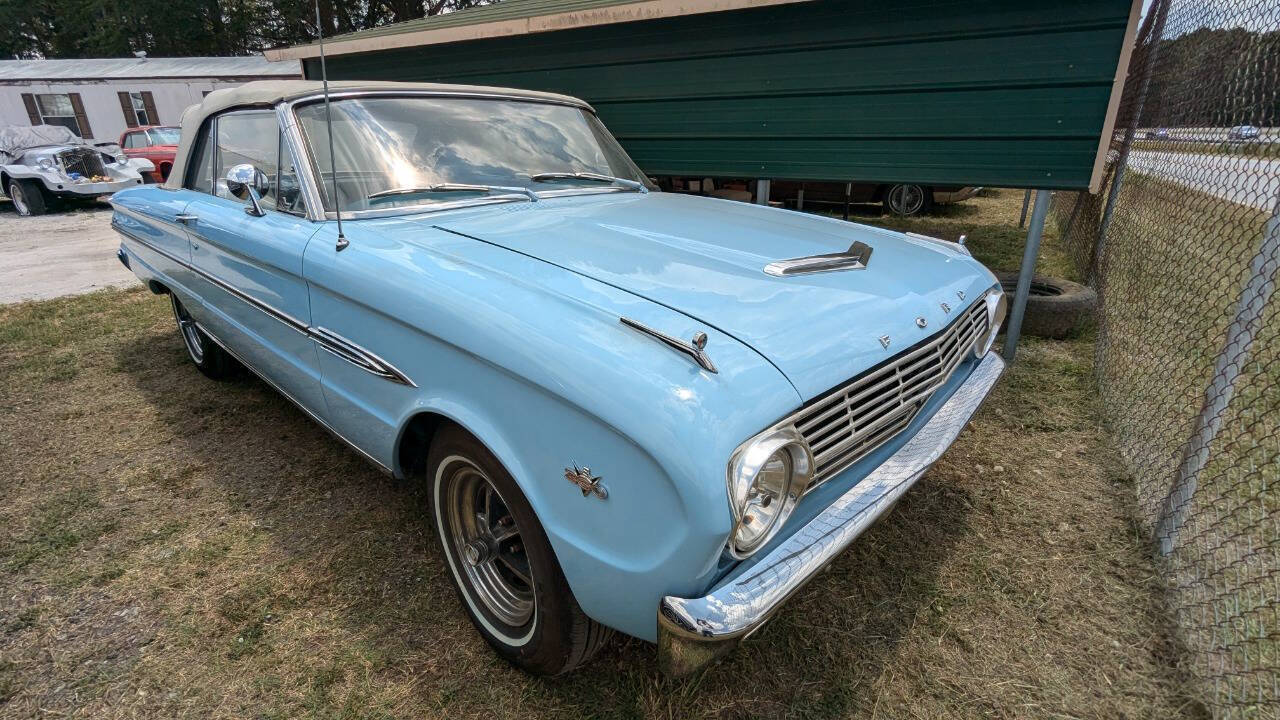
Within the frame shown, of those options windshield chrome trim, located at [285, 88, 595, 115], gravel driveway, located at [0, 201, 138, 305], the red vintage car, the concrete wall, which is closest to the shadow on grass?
windshield chrome trim, located at [285, 88, 595, 115]

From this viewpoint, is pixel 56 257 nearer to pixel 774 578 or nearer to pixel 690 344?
pixel 690 344

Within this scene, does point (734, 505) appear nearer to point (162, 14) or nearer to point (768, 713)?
point (768, 713)

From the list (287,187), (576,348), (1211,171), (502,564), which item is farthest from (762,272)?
(1211,171)

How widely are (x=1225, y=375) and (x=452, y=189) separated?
2.87 metres

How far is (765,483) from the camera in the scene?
1465mm

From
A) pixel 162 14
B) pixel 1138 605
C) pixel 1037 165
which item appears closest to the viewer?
pixel 1138 605

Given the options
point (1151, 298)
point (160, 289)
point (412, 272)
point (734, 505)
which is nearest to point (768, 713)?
point (734, 505)

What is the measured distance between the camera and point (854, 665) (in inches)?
77.8

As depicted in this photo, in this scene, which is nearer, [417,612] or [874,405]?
[874,405]

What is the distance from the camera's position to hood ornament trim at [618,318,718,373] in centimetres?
141

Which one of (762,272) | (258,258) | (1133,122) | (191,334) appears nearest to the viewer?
(762,272)

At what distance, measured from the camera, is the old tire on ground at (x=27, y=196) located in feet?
40.5

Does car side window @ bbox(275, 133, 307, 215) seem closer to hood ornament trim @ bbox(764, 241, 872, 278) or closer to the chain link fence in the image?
hood ornament trim @ bbox(764, 241, 872, 278)

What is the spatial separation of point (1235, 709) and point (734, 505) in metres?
1.61
